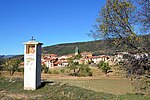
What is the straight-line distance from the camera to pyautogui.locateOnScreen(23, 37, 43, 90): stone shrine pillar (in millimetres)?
17422

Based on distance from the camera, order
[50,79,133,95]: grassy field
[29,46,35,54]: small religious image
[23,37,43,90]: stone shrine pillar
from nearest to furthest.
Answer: [23,37,43,90]: stone shrine pillar → [29,46,35,54]: small religious image → [50,79,133,95]: grassy field

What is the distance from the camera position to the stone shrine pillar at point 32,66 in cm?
1742

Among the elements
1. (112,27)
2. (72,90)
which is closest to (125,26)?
(112,27)

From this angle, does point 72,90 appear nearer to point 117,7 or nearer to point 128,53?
point 128,53

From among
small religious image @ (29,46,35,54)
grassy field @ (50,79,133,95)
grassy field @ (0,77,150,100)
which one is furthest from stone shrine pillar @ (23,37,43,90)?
grassy field @ (50,79,133,95)

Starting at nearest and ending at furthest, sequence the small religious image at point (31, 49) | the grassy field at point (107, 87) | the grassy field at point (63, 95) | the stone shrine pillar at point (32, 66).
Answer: the grassy field at point (63, 95) → the stone shrine pillar at point (32, 66) → the small religious image at point (31, 49) → the grassy field at point (107, 87)

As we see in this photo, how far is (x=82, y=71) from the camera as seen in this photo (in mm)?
70625

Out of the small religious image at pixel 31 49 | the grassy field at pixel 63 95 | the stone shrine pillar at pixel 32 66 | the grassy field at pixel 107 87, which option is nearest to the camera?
the grassy field at pixel 63 95

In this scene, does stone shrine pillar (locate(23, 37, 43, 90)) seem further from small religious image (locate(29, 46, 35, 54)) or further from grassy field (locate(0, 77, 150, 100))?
grassy field (locate(0, 77, 150, 100))

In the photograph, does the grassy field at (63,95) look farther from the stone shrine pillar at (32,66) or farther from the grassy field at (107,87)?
the grassy field at (107,87)

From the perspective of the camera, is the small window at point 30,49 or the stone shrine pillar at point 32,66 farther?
the small window at point 30,49

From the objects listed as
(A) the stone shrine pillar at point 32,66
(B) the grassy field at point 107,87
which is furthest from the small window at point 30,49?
(B) the grassy field at point 107,87

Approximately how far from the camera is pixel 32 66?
17516 mm

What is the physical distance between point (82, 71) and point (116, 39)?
57.6 m
